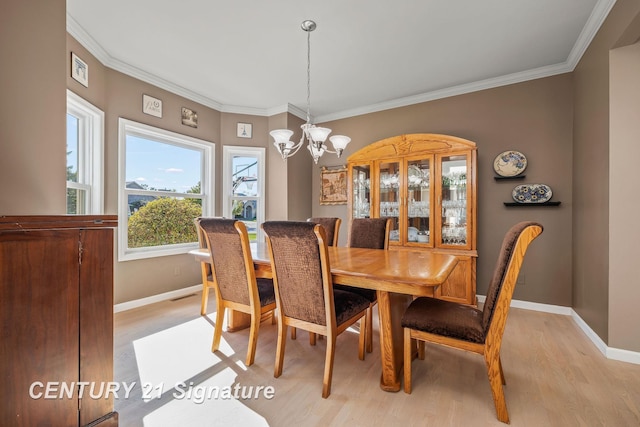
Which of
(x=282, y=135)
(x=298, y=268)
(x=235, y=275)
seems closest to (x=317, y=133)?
(x=282, y=135)

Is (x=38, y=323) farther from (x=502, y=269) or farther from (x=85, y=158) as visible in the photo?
(x=85, y=158)

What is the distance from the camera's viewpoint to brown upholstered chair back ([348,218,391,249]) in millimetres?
2773

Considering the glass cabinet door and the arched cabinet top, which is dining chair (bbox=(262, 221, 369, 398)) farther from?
the arched cabinet top

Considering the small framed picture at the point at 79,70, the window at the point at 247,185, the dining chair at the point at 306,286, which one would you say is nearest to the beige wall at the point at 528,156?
the dining chair at the point at 306,286

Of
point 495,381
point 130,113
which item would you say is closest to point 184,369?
point 495,381

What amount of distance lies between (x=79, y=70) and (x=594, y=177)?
4.75 metres

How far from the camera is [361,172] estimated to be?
3.96m

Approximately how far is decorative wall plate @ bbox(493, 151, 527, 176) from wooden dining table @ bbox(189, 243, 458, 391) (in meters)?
1.88

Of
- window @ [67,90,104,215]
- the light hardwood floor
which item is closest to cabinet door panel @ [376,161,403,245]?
the light hardwood floor

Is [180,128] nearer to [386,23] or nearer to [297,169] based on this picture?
[297,169]

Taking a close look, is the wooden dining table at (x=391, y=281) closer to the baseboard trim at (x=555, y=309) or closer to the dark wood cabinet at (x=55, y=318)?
the dark wood cabinet at (x=55, y=318)

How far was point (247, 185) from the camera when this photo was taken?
445 cm

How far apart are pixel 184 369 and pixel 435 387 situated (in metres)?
1.69

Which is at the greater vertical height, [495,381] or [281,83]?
[281,83]
